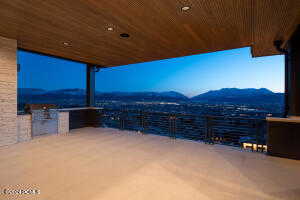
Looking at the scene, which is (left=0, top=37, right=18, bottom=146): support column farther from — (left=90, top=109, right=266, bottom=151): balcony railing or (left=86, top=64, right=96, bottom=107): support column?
(left=90, top=109, right=266, bottom=151): balcony railing

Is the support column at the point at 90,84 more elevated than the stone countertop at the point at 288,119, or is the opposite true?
the support column at the point at 90,84

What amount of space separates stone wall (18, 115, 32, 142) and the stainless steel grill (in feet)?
0.44

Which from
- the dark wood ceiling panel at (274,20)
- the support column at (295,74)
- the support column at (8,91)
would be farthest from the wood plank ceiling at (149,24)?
the support column at (8,91)

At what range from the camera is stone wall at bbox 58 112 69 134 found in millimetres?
5809

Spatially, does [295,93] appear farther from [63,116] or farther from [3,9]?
[63,116]

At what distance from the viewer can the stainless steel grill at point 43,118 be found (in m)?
5.05

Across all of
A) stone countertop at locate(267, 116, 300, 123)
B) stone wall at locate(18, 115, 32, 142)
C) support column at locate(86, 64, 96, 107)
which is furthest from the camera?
support column at locate(86, 64, 96, 107)

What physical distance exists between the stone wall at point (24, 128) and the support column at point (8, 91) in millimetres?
201

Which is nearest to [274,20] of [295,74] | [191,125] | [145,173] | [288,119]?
[295,74]

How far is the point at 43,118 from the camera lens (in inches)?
210

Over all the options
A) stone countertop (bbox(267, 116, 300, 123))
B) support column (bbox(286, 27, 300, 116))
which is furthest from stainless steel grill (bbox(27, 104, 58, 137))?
support column (bbox(286, 27, 300, 116))

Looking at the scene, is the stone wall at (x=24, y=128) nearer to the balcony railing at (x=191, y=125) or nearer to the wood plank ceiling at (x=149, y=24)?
the wood plank ceiling at (x=149, y=24)

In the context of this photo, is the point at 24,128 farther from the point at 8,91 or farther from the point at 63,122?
the point at 63,122

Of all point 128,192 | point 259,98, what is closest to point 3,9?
point 128,192
